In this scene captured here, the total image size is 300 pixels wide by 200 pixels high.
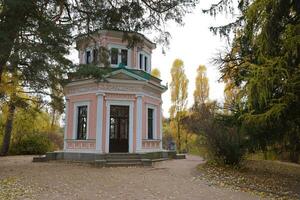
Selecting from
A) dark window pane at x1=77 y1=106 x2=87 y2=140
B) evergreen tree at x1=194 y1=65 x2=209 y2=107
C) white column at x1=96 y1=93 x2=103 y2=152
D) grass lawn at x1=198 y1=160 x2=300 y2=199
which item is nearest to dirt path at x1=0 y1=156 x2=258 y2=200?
grass lawn at x1=198 y1=160 x2=300 y2=199

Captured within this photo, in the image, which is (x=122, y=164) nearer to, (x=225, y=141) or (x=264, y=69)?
(x=225, y=141)

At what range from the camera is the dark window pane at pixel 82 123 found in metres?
18.2

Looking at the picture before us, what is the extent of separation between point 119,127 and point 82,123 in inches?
95.9

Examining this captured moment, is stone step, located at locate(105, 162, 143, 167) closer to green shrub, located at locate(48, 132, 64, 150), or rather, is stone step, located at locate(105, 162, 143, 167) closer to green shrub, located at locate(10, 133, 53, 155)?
green shrub, located at locate(10, 133, 53, 155)

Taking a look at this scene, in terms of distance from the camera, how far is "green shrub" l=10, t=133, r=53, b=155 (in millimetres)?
23469

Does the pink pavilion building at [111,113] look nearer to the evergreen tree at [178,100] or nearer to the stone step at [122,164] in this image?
the stone step at [122,164]

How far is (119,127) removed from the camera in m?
17.9

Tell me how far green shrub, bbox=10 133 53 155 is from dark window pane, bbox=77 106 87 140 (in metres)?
7.50

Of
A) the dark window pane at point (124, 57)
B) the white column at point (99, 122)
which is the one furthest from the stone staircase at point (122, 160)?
the dark window pane at point (124, 57)

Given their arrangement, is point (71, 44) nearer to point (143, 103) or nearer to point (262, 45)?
point (262, 45)

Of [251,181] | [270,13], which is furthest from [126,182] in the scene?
[270,13]

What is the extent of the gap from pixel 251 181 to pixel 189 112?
19769 mm

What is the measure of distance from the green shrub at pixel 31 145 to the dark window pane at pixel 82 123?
24.6 feet

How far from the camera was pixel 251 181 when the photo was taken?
10.5 metres
